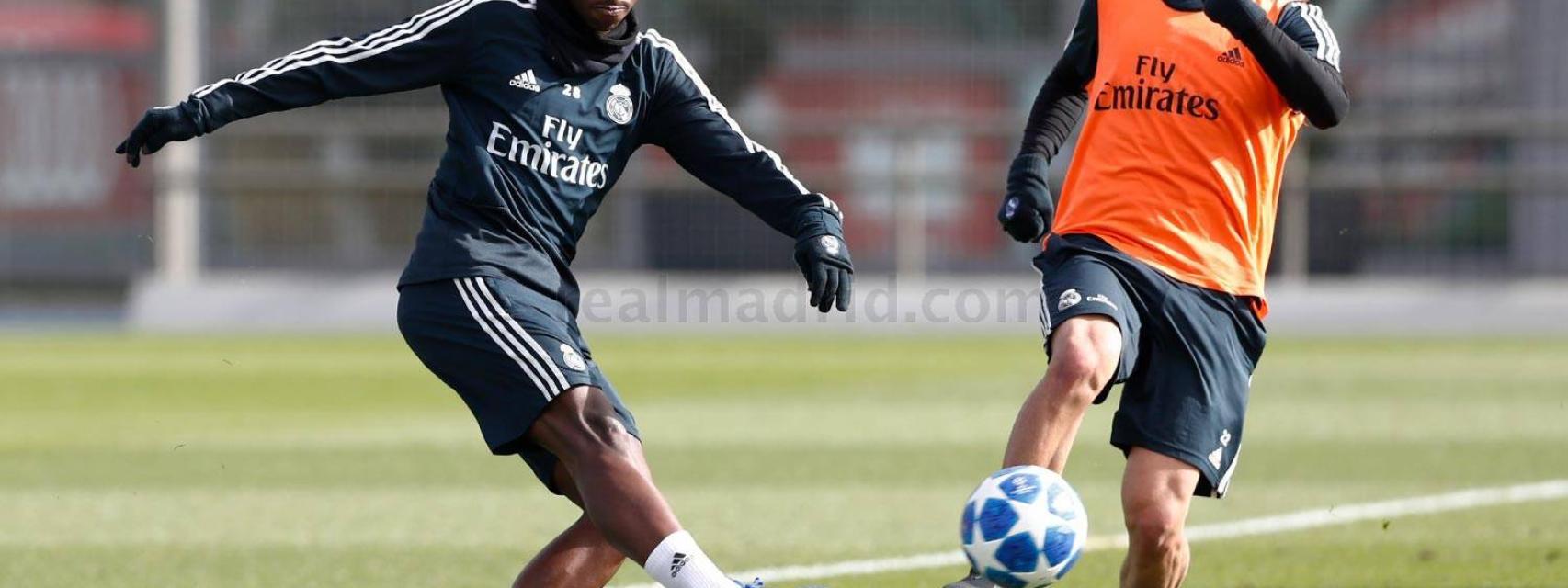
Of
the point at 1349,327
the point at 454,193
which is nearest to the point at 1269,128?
the point at 454,193

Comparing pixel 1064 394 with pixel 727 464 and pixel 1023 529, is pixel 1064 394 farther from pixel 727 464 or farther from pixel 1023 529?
pixel 727 464

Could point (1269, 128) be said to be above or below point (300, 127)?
above

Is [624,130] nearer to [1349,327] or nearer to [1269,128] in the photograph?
[1269,128]

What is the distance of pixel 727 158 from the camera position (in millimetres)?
5105

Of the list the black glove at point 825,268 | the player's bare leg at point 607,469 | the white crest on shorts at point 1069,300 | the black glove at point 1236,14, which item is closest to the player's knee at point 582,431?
the player's bare leg at point 607,469

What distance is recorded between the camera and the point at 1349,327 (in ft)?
60.6

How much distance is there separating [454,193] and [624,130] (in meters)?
0.40

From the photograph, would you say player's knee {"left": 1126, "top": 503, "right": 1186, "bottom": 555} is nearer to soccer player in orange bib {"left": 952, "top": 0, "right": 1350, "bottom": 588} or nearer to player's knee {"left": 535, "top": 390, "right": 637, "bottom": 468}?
soccer player in orange bib {"left": 952, "top": 0, "right": 1350, "bottom": 588}

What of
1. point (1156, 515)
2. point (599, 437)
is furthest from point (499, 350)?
point (1156, 515)

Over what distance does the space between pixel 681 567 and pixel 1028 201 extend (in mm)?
1566

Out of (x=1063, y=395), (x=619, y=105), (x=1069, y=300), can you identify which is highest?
(x=619, y=105)

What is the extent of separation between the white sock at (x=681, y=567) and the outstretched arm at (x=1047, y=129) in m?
1.47

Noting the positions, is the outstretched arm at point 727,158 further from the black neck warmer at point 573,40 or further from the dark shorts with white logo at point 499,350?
the dark shorts with white logo at point 499,350

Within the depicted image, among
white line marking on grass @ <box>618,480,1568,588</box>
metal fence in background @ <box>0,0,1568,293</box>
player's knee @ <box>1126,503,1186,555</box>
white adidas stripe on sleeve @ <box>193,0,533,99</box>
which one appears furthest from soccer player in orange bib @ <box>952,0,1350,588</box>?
metal fence in background @ <box>0,0,1568,293</box>
